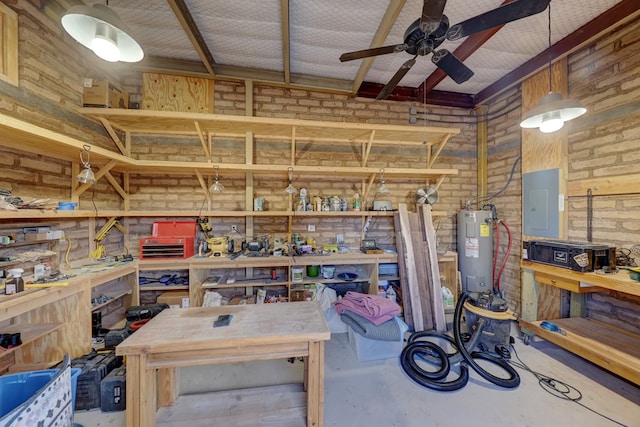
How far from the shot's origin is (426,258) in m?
2.97

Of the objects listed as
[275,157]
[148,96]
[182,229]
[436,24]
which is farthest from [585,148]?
[148,96]

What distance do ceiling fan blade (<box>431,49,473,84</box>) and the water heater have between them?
1934mm

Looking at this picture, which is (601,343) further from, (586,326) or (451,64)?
(451,64)

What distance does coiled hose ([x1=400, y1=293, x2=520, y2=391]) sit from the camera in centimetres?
194

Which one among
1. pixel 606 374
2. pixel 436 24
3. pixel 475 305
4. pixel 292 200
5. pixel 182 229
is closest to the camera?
pixel 436 24

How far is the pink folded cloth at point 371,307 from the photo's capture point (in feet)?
7.52

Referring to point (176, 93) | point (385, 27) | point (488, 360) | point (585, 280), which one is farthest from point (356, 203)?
point (176, 93)

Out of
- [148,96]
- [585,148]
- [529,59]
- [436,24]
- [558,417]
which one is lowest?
[558,417]

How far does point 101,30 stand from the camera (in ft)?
5.20

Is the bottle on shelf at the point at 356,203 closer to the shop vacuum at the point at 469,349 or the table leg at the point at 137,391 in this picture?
the shop vacuum at the point at 469,349

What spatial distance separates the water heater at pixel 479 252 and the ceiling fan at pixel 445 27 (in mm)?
1992

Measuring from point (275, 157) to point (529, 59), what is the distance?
136 inches

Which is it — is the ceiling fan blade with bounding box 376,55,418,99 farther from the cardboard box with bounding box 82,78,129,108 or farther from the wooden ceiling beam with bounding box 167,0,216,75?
the cardboard box with bounding box 82,78,129,108

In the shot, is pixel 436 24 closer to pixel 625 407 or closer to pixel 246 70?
pixel 246 70
